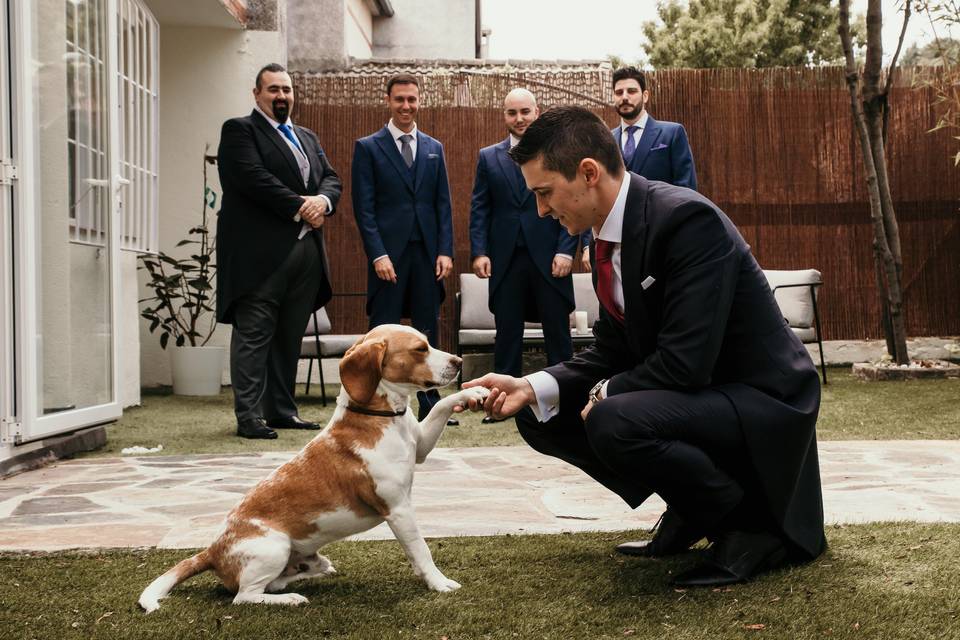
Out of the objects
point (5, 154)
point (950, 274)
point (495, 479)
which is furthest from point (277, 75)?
point (950, 274)

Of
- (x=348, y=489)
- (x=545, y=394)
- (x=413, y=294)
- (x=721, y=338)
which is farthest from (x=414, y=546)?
(x=413, y=294)

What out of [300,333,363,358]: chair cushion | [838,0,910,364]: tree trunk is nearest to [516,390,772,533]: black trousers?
[300,333,363,358]: chair cushion

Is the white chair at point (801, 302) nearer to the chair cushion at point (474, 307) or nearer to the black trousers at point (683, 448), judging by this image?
the chair cushion at point (474, 307)

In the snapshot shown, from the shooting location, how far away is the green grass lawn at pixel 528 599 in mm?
2518

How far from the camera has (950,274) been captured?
10.5m

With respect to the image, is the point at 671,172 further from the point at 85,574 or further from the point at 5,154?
the point at 85,574

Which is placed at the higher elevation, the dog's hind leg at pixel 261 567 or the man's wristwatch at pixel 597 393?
the man's wristwatch at pixel 597 393

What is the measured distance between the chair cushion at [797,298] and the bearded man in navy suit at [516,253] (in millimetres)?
3103

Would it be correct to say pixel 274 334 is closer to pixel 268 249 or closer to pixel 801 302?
pixel 268 249

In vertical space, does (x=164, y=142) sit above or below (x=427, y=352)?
above

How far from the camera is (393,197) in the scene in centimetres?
666

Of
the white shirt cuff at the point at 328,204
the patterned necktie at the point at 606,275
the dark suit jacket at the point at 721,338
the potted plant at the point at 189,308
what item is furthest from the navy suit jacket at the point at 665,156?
the potted plant at the point at 189,308

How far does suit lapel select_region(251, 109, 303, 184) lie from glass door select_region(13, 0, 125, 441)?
85 cm

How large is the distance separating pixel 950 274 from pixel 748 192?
214 centimetres
